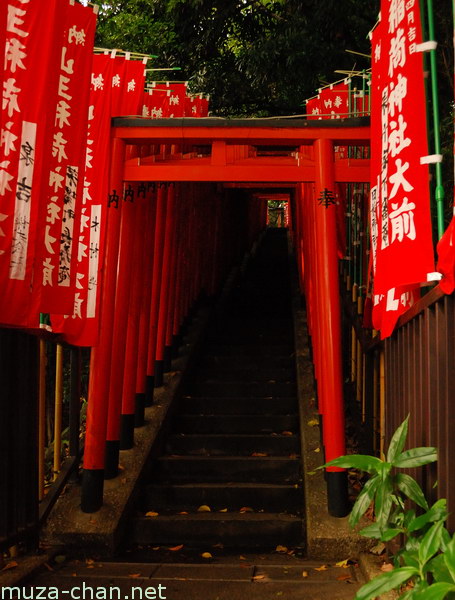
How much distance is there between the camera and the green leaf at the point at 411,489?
3.77 m

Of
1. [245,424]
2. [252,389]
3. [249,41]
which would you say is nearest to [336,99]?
[252,389]

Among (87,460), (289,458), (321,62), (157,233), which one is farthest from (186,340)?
(321,62)

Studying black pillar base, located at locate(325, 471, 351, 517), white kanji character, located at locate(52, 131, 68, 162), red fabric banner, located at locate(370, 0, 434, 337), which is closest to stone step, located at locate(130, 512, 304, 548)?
black pillar base, located at locate(325, 471, 351, 517)

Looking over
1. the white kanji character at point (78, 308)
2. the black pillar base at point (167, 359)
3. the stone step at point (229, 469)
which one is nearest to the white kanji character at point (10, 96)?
the white kanji character at point (78, 308)

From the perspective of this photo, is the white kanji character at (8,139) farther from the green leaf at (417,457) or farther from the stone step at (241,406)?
the stone step at (241,406)

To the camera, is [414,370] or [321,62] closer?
[414,370]

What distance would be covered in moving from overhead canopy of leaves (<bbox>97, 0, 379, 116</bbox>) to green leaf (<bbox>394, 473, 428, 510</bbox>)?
1077 cm

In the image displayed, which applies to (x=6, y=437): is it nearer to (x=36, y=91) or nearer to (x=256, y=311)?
(x=36, y=91)

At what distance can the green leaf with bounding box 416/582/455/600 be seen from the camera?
2693mm

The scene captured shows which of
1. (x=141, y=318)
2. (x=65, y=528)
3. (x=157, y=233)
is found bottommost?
(x=65, y=528)

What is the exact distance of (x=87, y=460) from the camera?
6762 millimetres

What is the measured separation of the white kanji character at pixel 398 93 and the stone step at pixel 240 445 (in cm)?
459

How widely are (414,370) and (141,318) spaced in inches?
187

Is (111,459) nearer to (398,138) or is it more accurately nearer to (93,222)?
(93,222)
